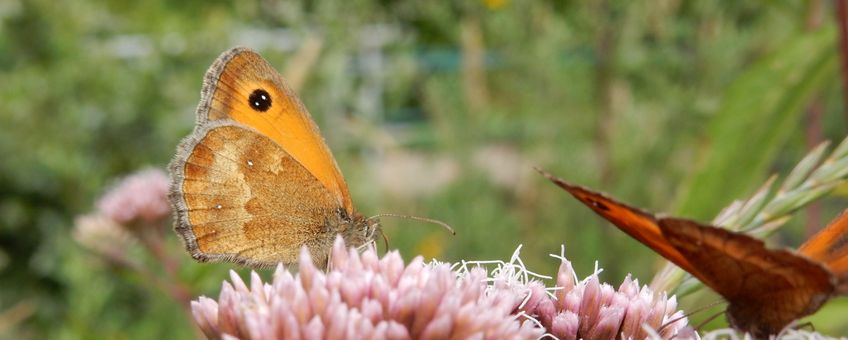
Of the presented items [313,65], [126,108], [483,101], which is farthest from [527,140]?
[126,108]

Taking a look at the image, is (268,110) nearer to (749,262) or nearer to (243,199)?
(243,199)

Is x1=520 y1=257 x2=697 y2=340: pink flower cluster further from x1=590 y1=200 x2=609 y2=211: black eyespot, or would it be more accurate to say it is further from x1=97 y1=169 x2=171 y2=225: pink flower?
x1=97 y1=169 x2=171 y2=225: pink flower

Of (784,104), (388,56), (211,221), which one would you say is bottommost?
(211,221)

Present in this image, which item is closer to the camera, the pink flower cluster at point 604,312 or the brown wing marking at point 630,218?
the brown wing marking at point 630,218

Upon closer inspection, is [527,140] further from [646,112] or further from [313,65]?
[313,65]

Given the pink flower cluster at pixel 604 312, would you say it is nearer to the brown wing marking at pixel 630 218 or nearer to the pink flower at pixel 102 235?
the brown wing marking at pixel 630 218

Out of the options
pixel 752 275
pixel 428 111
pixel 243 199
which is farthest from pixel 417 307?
pixel 428 111

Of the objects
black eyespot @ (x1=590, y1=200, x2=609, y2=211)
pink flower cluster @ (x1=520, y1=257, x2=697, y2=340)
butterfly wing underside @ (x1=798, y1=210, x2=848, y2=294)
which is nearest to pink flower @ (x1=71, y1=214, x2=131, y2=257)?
pink flower cluster @ (x1=520, y1=257, x2=697, y2=340)

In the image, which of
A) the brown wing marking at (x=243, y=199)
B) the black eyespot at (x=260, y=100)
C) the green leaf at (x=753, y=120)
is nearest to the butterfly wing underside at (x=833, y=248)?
the green leaf at (x=753, y=120)
